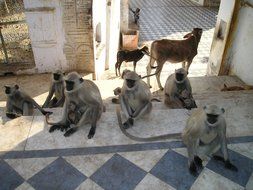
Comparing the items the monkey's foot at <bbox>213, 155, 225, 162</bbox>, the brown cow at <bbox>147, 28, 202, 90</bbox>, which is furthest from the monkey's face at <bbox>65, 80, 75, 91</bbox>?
the brown cow at <bbox>147, 28, 202, 90</bbox>

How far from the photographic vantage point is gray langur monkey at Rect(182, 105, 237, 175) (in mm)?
3559

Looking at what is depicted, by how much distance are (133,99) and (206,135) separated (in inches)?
54.4

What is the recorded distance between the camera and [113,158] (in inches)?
150

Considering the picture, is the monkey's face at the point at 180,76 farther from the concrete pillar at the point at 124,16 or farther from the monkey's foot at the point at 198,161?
the concrete pillar at the point at 124,16

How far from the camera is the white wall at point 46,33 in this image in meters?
6.53

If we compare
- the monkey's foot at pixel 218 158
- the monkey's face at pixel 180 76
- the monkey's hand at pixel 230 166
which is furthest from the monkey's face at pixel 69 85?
the monkey's hand at pixel 230 166

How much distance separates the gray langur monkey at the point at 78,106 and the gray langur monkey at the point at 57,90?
1.10 m

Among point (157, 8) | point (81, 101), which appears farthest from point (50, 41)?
point (157, 8)

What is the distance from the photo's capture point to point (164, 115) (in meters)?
4.67

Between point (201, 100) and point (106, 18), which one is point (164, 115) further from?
point (106, 18)

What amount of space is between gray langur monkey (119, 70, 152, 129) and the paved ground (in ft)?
0.50

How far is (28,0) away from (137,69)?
13.6 feet

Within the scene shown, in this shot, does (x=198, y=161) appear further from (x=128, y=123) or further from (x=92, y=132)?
(x=92, y=132)

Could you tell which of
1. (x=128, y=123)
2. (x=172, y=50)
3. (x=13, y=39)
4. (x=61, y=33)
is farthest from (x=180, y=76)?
(x=13, y=39)
